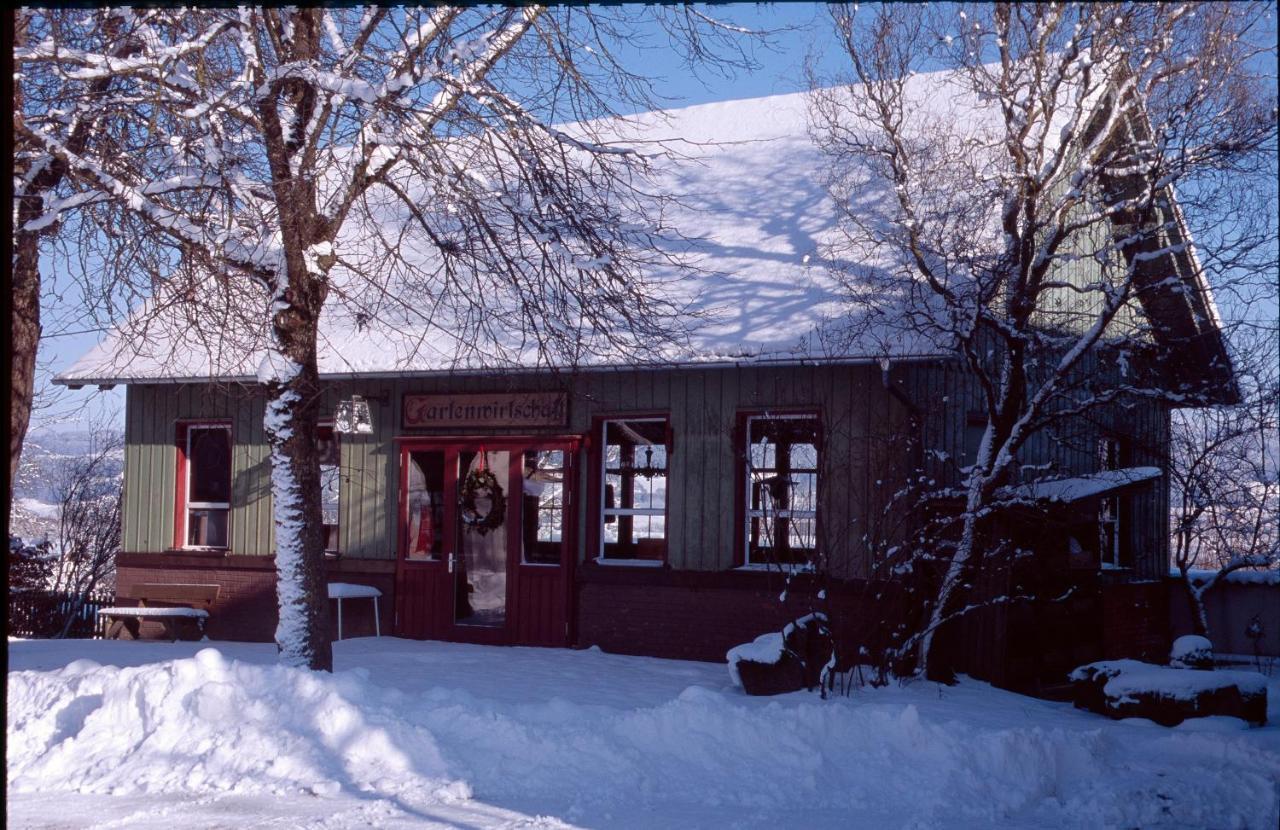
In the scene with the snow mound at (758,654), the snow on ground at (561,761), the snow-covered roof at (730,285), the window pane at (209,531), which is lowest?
the snow on ground at (561,761)

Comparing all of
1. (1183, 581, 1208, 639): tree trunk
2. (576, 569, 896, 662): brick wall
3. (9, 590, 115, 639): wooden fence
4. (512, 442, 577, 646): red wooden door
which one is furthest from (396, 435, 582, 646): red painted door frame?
(9, 590, 115, 639): wooden fence

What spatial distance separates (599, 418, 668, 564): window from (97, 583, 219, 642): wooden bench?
19.0ft

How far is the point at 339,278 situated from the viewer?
652 inches

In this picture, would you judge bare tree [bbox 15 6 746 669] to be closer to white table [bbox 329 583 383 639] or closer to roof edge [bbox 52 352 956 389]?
roof edge [bbox 52 352 956 389]

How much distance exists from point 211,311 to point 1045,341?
740 centimetres

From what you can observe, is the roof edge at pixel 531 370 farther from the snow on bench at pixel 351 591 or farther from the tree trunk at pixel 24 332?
the snow on bench at pixel 351 591

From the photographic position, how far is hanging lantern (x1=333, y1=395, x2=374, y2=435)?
52.7ft

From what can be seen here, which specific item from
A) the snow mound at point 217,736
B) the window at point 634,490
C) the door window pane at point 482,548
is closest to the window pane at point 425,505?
the door window pane at point 482,548

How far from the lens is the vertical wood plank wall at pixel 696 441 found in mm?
13555

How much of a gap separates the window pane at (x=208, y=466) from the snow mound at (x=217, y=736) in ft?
27.3

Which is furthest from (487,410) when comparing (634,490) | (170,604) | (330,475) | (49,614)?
(49,614)

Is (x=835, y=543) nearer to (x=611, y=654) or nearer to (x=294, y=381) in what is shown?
(x=611, y=654)

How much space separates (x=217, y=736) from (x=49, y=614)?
14866 millimetres

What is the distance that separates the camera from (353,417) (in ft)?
52.8
